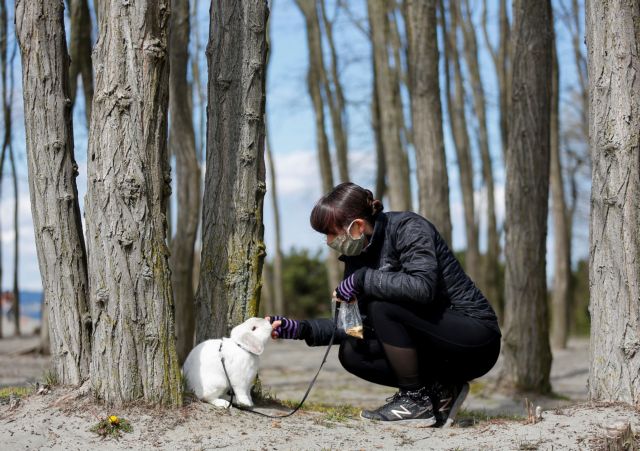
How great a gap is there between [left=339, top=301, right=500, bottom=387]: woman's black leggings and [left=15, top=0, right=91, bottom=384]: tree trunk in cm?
178

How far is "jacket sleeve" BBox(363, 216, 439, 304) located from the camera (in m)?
4.47

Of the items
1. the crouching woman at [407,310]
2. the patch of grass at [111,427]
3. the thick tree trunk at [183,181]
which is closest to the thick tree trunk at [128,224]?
the patch of grass at [111,427]

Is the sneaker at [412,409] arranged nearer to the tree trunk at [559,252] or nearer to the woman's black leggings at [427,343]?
the woman's black leggings at [427,343]

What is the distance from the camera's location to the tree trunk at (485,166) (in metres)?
17.2

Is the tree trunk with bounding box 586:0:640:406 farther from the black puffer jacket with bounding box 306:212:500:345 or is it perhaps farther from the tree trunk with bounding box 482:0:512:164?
the tree trunk with bounding box 482:0:512:164

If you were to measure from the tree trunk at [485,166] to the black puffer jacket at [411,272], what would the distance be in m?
12.4

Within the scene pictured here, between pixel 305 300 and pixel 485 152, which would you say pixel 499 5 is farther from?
pixel 305 300

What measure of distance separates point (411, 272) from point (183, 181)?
5.08 m

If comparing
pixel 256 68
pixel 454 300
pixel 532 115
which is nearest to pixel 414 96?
pixel 532 115

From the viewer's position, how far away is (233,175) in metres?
5.13

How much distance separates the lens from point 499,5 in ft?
51.5

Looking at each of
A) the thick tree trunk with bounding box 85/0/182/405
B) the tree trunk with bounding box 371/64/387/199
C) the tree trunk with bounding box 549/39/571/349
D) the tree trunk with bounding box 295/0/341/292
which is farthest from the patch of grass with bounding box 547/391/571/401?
the tree trunk with bounding box 295/0/341/292

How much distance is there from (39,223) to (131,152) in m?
0.91

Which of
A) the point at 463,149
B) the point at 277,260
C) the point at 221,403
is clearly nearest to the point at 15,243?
the point at 277,260
